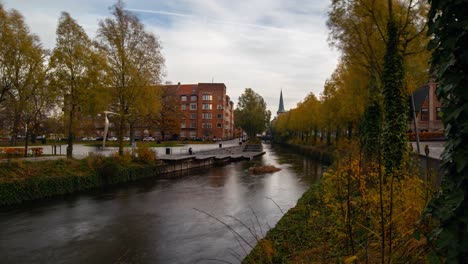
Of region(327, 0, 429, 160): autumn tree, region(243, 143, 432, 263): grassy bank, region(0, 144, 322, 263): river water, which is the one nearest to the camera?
region(243, 143, 432, 263): grassy bank

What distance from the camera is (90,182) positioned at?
2198 cm

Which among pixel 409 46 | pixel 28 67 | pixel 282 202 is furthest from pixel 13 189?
pixel 409 46

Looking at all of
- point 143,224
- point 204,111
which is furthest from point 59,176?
point 204,111

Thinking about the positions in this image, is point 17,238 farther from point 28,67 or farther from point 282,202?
point 28,67

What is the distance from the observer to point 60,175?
66.1 ft

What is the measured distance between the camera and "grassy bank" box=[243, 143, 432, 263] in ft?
15.0

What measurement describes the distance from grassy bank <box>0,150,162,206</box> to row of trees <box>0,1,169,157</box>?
2.68 metres

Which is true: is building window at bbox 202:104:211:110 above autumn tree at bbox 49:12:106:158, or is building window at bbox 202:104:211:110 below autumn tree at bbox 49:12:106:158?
above

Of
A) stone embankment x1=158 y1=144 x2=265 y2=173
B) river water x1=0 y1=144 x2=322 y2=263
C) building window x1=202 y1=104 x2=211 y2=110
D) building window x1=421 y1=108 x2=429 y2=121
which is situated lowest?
river water x1=0 y1=144 x2=322 y2=263

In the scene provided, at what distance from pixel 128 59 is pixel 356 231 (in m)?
26.2

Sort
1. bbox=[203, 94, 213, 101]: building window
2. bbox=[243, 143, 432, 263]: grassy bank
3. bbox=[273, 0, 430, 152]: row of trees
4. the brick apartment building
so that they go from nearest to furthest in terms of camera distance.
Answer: bbox=[243, 143, 432, 263]: grassy bank → bbox=[273, 0, 430, 152]: row of trees → the brick apartment building → bbox=[203, 94, 213, 101]: building window

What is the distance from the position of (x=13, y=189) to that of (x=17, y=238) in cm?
620

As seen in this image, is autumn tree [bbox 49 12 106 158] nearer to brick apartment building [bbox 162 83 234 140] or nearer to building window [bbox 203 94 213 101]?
brick apartment building [bbox 162 83 234 140]

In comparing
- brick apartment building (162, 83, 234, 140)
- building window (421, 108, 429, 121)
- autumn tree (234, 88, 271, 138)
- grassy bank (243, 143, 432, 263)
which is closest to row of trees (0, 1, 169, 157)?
grassy bank (243, 143, 432, 263)
